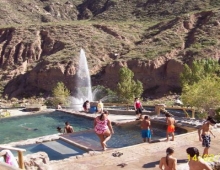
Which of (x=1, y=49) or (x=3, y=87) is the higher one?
(x=1, y=49)

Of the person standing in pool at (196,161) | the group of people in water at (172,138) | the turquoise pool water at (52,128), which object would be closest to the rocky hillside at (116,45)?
the turquoise pool water at (52,128)

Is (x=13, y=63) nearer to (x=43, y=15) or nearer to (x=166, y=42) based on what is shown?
(x=43, y=15)

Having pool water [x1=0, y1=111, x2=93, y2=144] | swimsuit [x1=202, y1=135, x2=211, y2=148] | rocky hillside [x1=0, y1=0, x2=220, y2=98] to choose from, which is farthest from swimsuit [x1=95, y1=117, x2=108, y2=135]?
rocky hillside [x1=0, y1=0, x2=220, y2=98]

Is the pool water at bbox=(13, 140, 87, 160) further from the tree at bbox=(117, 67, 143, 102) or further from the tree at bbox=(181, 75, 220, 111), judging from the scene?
the tree at bbox=(117, 67, 143, 102)

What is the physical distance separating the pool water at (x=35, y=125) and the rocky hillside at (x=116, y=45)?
21.0 m

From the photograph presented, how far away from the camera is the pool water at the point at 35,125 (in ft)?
64.0

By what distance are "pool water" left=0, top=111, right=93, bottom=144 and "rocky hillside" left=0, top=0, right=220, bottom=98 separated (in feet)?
69.0

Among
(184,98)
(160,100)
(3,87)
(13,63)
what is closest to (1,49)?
(13,63)

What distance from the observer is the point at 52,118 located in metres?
24.8

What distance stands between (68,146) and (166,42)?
126 ft

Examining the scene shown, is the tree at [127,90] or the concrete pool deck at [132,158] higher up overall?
the tree at [127,90]

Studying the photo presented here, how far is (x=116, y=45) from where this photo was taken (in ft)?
177

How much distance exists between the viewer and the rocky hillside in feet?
151

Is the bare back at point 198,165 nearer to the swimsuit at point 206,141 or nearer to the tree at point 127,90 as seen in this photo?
the swimsuit at point 206,141
